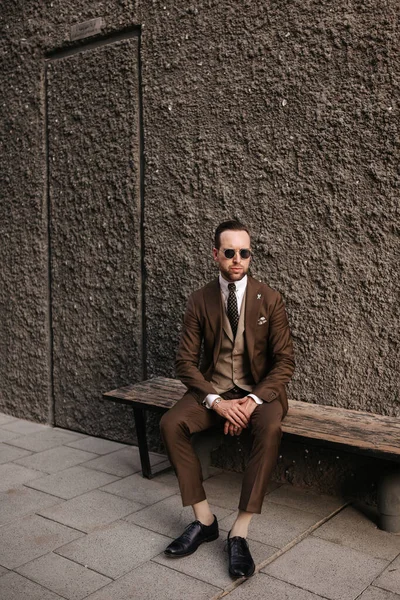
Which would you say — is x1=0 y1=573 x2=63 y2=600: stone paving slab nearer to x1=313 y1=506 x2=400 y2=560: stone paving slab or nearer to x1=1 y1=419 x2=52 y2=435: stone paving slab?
x1=313 y1=506 x2=400 y2=560: stone paving slab

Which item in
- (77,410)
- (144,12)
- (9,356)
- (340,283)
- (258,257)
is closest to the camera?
(340,283)

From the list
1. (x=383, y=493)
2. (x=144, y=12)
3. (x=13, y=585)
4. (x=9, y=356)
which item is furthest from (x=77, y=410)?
(x=144, y=12)

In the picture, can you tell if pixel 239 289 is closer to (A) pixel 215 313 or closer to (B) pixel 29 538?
(A) pixel 215 313

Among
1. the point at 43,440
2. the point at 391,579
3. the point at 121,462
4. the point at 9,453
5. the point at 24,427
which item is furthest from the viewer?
the point at 24,427

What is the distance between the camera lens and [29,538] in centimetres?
324

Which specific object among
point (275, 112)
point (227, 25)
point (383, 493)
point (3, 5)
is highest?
point (3, 5)

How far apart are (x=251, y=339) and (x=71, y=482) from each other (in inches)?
59.9

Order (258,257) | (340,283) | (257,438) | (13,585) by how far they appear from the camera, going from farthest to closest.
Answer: (258,257), (340,283), (257,438), (13,585)

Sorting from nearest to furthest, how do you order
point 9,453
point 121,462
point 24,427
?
point 121,462
point 9,453
point 24,427

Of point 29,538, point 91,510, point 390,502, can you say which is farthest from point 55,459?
point 390,502

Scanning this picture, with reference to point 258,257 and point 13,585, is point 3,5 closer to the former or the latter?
point 258,257

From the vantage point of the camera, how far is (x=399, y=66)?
341cm

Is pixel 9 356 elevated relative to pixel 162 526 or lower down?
elevated

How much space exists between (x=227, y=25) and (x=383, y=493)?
2.81 meters
